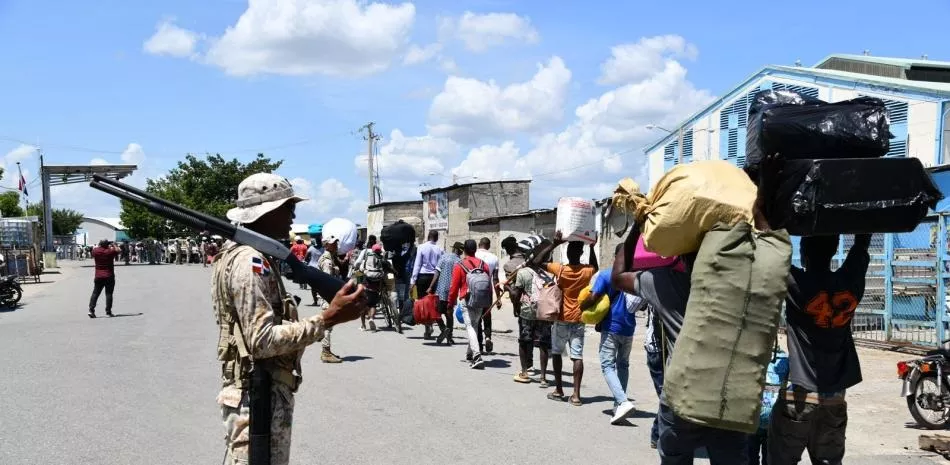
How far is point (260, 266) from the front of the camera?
3057 mm

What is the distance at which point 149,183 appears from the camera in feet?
176

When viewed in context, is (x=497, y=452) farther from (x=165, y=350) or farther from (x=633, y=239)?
(x=165, y=350)

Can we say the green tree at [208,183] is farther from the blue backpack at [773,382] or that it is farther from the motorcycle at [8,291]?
the blue backpack at [773,382]

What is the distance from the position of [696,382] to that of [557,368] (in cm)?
504

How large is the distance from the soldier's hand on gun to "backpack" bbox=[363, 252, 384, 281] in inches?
396

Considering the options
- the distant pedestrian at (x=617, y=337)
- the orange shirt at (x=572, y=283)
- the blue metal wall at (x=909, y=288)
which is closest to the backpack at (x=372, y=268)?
the orange shirt at (x=572, y=283)

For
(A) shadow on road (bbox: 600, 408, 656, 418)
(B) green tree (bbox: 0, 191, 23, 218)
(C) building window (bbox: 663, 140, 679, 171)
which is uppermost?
(C) building window (bbox: 663, 140, 679, 171)

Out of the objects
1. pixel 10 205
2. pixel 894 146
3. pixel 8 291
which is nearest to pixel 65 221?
pixel 10 205

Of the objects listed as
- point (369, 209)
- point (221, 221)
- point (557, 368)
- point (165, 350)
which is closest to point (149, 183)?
point (369, 209)

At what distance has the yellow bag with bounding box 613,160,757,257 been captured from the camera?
3137 millimetres

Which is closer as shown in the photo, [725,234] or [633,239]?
[725,234]

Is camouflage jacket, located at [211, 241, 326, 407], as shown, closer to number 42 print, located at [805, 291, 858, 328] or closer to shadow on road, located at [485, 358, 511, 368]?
number 42 print, located at [805, 291, 858, 328]

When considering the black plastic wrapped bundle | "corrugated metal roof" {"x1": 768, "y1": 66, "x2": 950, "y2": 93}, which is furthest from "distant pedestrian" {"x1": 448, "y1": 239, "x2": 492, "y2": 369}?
"corrugated metal roof" {"x1": 768, "y1": 66, "x2": 950, "y2": 93}

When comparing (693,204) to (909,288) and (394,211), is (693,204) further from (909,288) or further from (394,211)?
(394,211)
